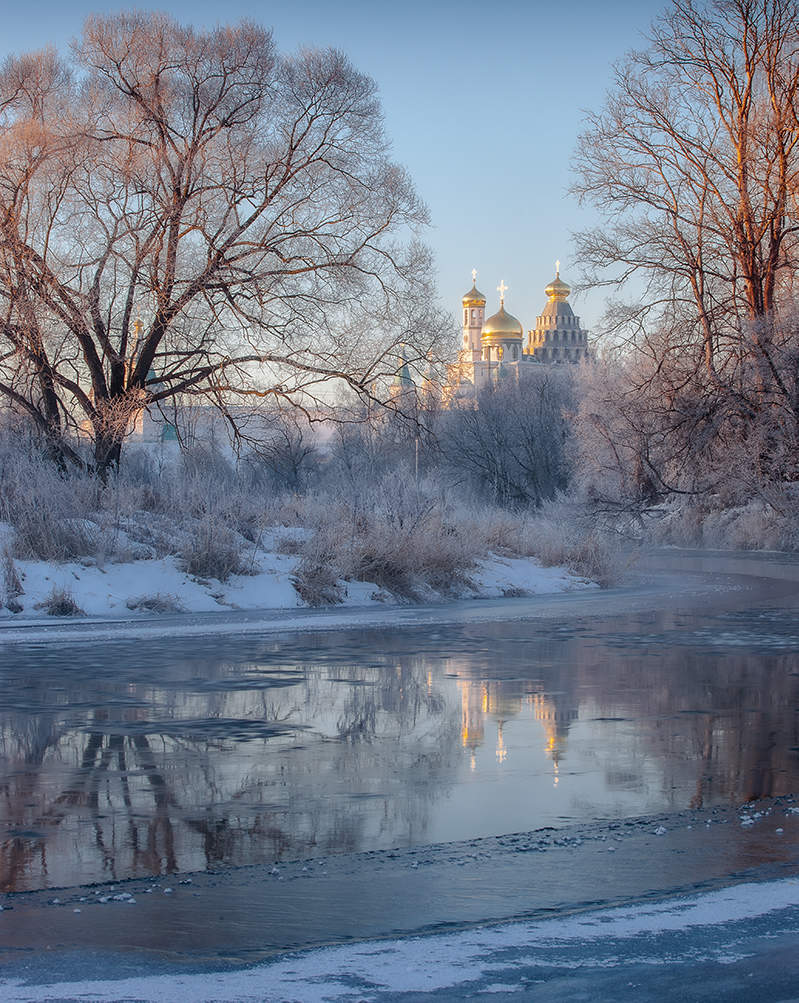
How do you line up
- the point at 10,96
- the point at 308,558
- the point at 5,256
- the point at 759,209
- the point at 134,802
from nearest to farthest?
the point at 134,802, the point at 308,558, the point at 5,256, the point at 10,96, the point at 759,209

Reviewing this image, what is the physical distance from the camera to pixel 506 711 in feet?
34.7

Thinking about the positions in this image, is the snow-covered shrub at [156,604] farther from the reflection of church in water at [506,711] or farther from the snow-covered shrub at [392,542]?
the reflection of church in water at [506,711]

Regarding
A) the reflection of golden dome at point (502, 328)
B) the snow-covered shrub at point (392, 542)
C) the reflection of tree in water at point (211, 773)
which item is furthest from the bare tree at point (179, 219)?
the reflection of golden dome at point (502, 328)

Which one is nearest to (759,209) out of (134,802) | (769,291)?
(769,291)

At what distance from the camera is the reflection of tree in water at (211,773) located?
6367mm

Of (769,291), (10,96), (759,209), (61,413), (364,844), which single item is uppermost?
Result: (10,96)

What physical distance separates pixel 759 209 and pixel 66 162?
1524 centimetres

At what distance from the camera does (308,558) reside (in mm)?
22438

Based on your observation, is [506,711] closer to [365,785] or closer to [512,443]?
[365,785]

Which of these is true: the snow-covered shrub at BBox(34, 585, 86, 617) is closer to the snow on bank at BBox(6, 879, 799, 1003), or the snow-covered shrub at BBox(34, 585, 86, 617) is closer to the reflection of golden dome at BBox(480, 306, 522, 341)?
the snow on bank at BBox(6, 879, 799, 1003)

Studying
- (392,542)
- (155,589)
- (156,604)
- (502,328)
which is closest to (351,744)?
(156,604)

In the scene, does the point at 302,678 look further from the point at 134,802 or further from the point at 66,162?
the point at 66,162

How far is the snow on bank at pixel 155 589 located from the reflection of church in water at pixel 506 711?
8.93m

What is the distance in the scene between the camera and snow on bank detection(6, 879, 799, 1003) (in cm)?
442
